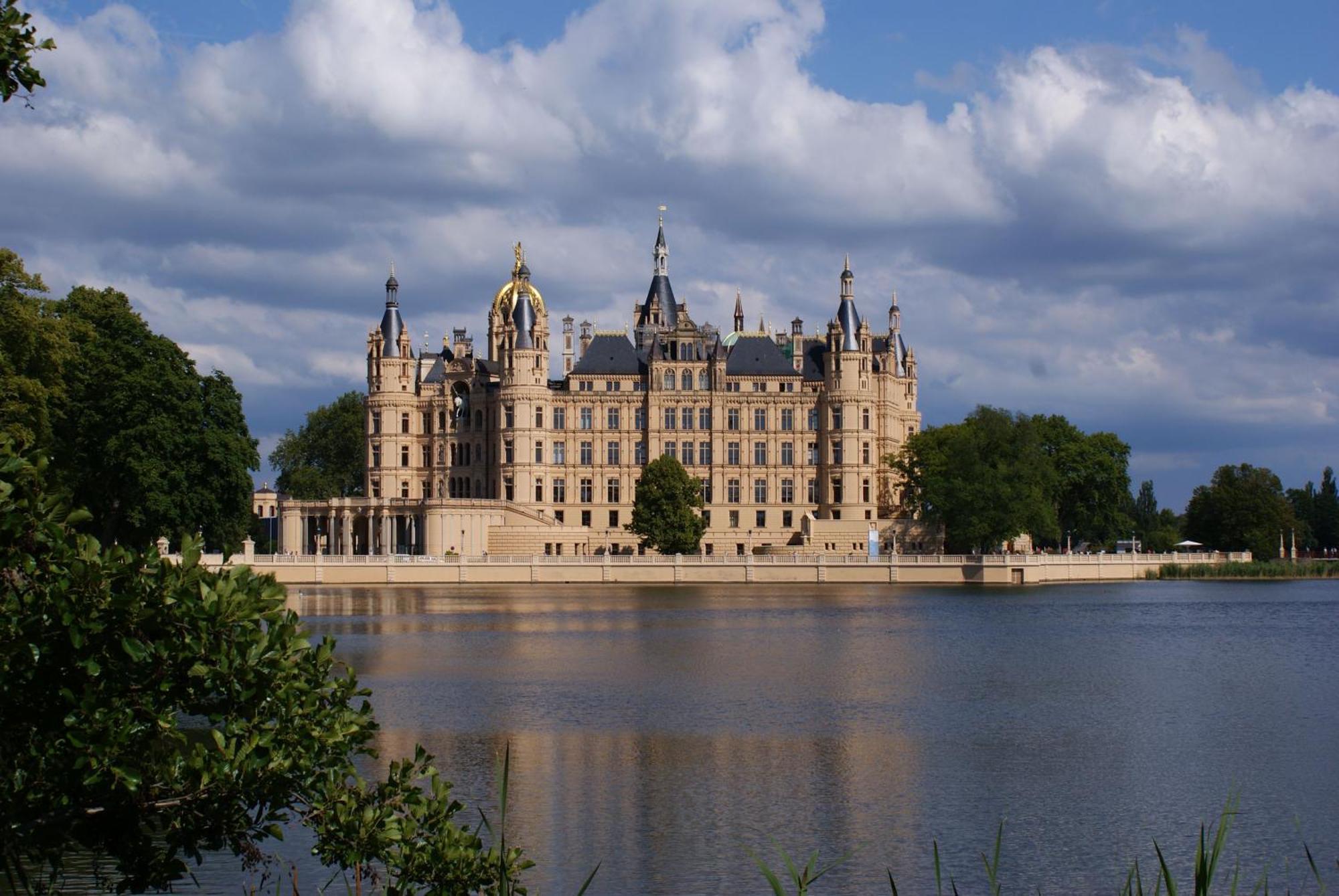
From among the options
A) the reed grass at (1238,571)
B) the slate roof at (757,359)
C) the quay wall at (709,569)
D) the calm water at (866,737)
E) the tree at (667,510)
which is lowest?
the calm water at (866,737)

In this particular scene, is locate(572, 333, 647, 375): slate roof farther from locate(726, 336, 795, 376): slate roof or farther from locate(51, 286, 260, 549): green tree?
locate(51, 286, 260, 549): green tree

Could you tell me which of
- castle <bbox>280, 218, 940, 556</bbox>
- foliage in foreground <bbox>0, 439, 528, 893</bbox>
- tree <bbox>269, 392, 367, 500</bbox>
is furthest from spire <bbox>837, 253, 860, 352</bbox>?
foliage in foreground <bbox>0, 439, 528, 893</bbox>

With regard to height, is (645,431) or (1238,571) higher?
(645,431)

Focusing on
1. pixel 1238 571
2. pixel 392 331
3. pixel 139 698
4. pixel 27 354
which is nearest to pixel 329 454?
pixel 392 331

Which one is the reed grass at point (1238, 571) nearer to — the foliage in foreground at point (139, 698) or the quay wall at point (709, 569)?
the quay wall at point (709, 569)

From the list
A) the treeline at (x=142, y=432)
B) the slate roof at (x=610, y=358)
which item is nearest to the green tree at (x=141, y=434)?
the treeline at (x=142, y=432)

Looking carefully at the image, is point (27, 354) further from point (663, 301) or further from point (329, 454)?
point (329, 454)

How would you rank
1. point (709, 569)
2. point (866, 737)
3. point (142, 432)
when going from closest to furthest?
1. point (866, 737)
2. point (142, 432)
3. point (709, 569)

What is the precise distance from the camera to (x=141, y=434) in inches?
2157

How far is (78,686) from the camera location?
9.80 meters

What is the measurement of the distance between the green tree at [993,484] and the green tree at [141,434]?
39333 millimetres

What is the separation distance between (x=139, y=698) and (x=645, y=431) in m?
90.8

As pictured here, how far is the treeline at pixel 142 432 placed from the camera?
5475cm

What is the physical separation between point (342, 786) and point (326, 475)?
111 metres
